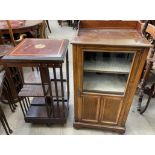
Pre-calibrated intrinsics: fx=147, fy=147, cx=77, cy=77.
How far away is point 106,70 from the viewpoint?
1343 millimetres

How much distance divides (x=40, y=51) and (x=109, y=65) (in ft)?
2.11

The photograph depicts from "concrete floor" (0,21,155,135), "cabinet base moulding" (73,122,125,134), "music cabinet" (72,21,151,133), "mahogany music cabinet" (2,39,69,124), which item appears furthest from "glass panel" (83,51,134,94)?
"concrete floor" (0,21,155,135)

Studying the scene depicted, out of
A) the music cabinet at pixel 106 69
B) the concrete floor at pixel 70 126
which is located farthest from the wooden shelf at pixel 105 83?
the concrete floor at pixel 70 126

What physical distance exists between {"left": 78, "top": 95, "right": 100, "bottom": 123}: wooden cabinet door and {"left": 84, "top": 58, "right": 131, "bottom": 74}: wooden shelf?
0.29 metres

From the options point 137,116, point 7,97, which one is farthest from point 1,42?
point 137,116

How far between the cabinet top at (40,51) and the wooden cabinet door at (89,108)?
20.3 inches

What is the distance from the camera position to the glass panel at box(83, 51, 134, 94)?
1.35 meters

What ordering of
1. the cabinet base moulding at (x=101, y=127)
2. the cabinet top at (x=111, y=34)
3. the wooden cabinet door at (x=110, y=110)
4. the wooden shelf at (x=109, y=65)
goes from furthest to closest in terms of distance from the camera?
the cabinet base moulding at (x=101, y=127) → the wooden cabinet door at (x=110, y=110) → the wooden shelf at (x=109, y=65) → the cabinet top at (x=111, y=34)

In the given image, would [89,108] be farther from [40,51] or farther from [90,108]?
[40,51]

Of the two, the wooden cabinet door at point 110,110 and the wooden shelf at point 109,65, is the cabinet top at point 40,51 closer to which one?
the wooden shelf at point 109,65

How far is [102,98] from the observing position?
1.46m

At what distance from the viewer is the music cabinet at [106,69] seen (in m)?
1.15

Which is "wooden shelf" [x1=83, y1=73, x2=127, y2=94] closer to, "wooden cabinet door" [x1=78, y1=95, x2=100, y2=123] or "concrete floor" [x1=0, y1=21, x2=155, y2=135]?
"wooden cabinet door" [x1=78, y1=95, x2=100, y2=123]
